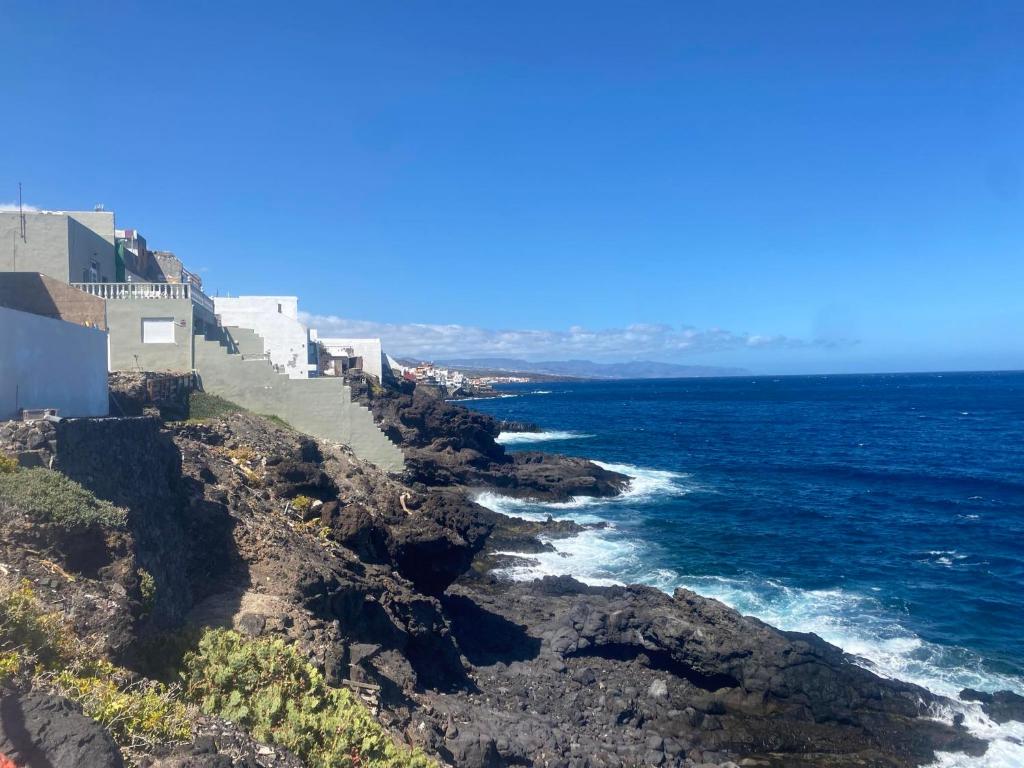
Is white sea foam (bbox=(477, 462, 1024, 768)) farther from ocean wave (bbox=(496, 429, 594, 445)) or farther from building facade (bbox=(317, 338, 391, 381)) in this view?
building facade (bbox=(317, 338, 391, 381))

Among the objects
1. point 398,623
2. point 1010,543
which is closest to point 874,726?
point 398,623

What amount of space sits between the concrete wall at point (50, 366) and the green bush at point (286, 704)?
5.49 metres

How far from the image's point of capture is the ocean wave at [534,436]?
70131 mm

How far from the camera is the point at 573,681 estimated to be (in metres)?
17.5

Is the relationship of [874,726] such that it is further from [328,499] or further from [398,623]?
[328,499]

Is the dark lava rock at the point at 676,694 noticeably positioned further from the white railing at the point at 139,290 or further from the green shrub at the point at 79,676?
the white railing at the point at 139,290

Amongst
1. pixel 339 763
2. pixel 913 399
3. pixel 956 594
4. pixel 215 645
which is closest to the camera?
pixel 339 763

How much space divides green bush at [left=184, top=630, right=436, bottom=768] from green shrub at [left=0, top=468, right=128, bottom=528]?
1.99 metres

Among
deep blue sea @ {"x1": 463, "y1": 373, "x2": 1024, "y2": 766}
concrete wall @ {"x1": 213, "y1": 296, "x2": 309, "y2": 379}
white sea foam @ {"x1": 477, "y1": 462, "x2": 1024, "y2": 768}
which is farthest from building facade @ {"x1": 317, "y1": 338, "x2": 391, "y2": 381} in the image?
white sea foam @ {"x1": 477, "y1": 462, "x2": 1024, "y2": 768}

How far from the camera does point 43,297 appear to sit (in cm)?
1728

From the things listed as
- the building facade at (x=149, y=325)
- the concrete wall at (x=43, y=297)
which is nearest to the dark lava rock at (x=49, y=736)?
the concrete wall at (x=43, y=297)

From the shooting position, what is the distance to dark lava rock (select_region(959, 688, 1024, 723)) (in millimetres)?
16938

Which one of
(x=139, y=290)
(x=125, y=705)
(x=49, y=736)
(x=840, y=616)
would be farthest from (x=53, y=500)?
(x=840, y=616)

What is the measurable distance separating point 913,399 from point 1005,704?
129 metres
